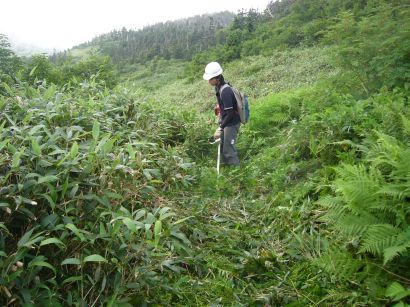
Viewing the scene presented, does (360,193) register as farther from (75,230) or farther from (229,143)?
(229,143)

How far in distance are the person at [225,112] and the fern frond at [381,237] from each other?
165 inches

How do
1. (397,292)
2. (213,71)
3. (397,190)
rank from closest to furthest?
(397,292) < (397,190) < (213,71)

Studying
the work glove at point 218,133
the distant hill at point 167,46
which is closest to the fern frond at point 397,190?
the work glove at point 218,133

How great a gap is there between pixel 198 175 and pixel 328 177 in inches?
81.6

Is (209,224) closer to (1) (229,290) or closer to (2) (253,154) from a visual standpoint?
(1) (229,290)

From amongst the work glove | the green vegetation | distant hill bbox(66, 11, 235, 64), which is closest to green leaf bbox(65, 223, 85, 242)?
the green vegetation

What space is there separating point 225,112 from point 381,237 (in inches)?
172

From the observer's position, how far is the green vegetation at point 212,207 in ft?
9.20

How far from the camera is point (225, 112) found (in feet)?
22.6

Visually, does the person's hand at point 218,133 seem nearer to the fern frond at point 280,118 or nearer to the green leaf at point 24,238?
the fern frond at point 280,118

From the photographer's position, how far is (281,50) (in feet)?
109

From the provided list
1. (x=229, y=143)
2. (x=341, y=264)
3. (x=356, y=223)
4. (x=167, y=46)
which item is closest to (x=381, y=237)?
(x=356, y=223)

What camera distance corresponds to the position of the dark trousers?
6.98m

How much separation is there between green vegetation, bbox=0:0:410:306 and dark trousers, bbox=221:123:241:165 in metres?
0.32
